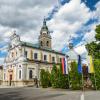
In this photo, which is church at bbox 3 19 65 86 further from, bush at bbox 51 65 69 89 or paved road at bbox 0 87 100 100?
paved road at bbox 0 87 100 100

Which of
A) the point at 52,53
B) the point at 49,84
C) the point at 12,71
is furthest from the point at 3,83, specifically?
the point at 49,84

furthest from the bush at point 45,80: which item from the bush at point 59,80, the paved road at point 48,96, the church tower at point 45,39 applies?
the church tower at point 45,39

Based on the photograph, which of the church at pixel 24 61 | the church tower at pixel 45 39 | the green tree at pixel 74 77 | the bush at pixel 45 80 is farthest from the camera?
the church tower at pixel 45 39

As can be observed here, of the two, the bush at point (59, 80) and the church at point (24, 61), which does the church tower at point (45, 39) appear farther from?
the bush at point (59, 80)

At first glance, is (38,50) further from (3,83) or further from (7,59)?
A: (3,83)

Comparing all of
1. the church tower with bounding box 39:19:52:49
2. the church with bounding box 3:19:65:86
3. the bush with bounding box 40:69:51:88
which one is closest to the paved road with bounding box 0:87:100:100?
the bush with bounding box 40:69:51:88

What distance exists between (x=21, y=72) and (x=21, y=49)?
6.70m

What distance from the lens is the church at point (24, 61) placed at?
56.8m

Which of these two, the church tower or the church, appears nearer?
the church

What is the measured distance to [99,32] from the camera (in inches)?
1384

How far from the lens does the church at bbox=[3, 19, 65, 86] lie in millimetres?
56763

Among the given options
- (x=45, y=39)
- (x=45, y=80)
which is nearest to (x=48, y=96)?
(x=45, y=80)

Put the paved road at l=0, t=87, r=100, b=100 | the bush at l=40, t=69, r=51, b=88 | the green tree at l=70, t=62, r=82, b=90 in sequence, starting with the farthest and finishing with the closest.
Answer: the bush at l=40, t=69, r=51, b=88 → the green tree at l=70, t=62, r=82, b=90 → the paved road at l=0, t=87, r=100, b=100

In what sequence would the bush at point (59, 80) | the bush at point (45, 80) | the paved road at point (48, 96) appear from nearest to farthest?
the paved road at point (48, 96)
the bush at point (59, 80)
the bush at point (45, 80)
